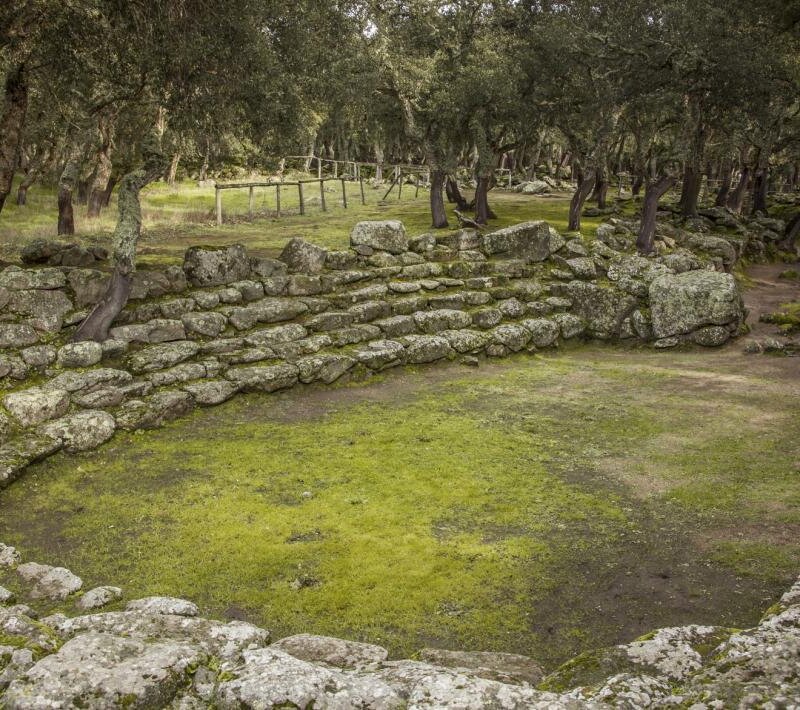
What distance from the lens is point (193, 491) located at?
12.1m

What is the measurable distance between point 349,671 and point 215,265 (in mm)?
14849

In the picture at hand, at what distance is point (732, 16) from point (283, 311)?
2199cm

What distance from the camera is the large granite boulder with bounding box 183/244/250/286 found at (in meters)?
19.0

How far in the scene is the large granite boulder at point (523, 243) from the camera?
81.3 ft

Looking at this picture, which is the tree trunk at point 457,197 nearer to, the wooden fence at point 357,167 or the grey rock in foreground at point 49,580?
the wooden fence at point 357,167

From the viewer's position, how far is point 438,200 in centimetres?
3156

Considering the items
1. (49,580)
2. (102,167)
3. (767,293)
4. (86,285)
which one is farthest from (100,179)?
(767,293)

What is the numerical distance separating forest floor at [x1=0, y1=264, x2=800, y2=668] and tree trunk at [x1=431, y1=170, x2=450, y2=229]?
16061mm

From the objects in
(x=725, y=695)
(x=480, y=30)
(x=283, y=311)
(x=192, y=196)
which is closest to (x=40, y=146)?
(x=192, y=196)

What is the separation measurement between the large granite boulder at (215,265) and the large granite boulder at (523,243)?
366 inches

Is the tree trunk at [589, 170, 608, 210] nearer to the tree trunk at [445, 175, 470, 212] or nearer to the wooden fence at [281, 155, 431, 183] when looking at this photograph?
the tree trunk at [445, 175, 470, 212]

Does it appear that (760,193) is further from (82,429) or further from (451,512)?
(82,429)

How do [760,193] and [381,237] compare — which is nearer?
[381,237]

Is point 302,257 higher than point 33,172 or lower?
lower
